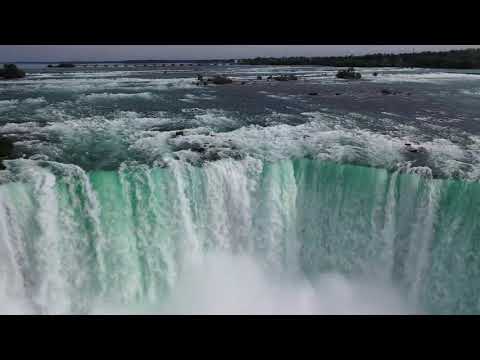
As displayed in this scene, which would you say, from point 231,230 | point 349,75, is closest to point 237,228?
point 231,230

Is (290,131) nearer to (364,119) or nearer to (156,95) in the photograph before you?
(364,119)

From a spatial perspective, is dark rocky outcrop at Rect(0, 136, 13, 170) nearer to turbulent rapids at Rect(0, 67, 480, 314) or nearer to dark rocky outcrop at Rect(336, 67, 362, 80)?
turbulent rapids at Rect(0, 67, 480, 314)

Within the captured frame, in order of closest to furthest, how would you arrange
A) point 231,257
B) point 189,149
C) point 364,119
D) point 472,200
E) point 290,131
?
point 472,200 < point 231,257 < point 189,149 < point 290,131 < point 364,119

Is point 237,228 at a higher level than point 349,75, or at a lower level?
lower

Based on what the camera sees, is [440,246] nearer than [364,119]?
Yes

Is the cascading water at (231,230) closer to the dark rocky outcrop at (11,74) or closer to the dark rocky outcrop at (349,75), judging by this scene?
the dark rocky outcrop at (11,74)

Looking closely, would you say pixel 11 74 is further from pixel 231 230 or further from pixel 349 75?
pixel 349 75
